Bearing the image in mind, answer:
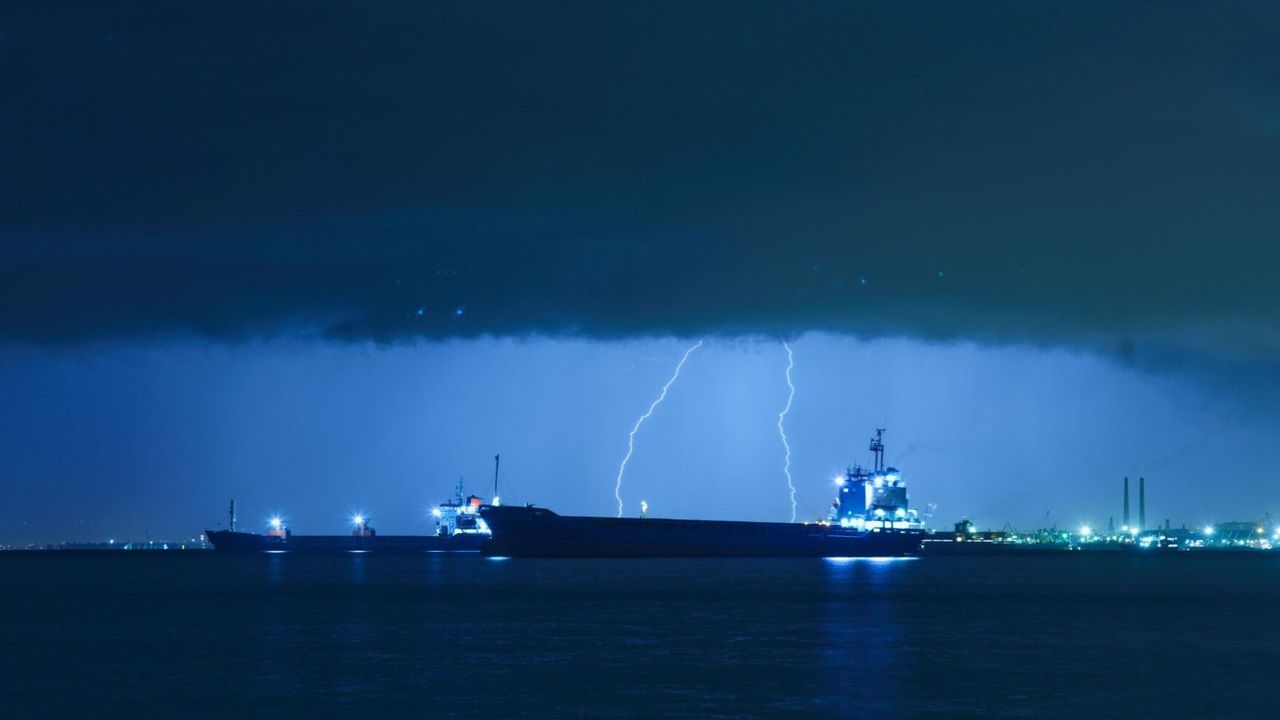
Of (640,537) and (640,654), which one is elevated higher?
(640,654)

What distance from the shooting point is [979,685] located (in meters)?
37.3

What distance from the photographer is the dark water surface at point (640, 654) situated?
34062 millimetres

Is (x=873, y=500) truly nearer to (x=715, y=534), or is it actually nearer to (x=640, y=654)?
(x=715, y=534)

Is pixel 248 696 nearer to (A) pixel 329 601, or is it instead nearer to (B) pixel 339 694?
(B) pixel 339 694

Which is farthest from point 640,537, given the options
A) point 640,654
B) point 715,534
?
point 640,654

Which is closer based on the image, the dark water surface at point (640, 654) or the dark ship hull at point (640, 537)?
the dark water surface at point (640, 654)

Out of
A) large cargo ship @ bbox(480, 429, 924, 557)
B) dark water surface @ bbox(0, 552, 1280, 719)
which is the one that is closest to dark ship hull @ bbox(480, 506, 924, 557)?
large cargo ship @ bbox(480, 429, 924, 557)

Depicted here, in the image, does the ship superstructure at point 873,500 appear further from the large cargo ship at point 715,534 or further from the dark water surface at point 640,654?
the dark water surface at point 640,654

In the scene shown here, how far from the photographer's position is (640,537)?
155000 millimetres

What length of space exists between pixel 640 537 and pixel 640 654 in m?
110

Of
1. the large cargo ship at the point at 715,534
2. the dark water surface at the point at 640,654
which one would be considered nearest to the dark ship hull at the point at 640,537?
the large cargo ship at the point at 715,534

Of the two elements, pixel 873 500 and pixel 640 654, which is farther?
pixel 873 500

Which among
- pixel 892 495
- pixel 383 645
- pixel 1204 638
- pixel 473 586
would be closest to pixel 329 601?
pixel 473 586

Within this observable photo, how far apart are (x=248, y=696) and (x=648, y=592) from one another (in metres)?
51.6
